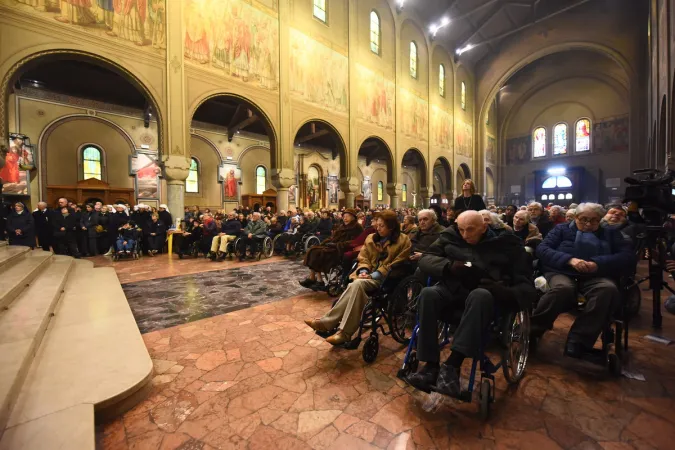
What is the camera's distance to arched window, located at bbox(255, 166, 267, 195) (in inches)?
708

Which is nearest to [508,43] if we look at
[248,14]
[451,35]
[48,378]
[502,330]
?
[451,35]

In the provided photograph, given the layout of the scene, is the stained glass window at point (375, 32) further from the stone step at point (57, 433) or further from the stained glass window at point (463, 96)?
the stone step at point (57, 433)

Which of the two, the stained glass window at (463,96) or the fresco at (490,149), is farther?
the fresco at (490,149)

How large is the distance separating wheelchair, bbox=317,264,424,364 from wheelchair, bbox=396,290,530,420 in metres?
0.47

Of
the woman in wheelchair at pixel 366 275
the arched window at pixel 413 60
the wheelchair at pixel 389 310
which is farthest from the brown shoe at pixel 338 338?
the arched window at pixel 413 60

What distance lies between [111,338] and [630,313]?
5523 millimetres

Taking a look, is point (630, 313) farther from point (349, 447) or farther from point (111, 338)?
point (111, 338)

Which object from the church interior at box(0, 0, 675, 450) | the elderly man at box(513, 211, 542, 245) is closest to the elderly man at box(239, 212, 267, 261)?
the church interior at box(0, 0, 675, 450)

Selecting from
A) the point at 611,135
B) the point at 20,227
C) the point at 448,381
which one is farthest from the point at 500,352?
the point at 611,135

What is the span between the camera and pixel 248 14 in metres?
10.4

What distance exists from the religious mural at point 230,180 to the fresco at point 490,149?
20.4m

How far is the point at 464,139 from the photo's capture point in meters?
23.3

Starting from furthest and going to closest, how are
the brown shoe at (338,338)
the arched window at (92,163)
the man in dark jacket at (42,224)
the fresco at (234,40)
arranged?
the arched window at (92,163) → the fresco at (234,40) → the man in dark jacket at (42,224) → the brown shoe at (338,338)

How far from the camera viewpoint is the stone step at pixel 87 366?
1900 mm
